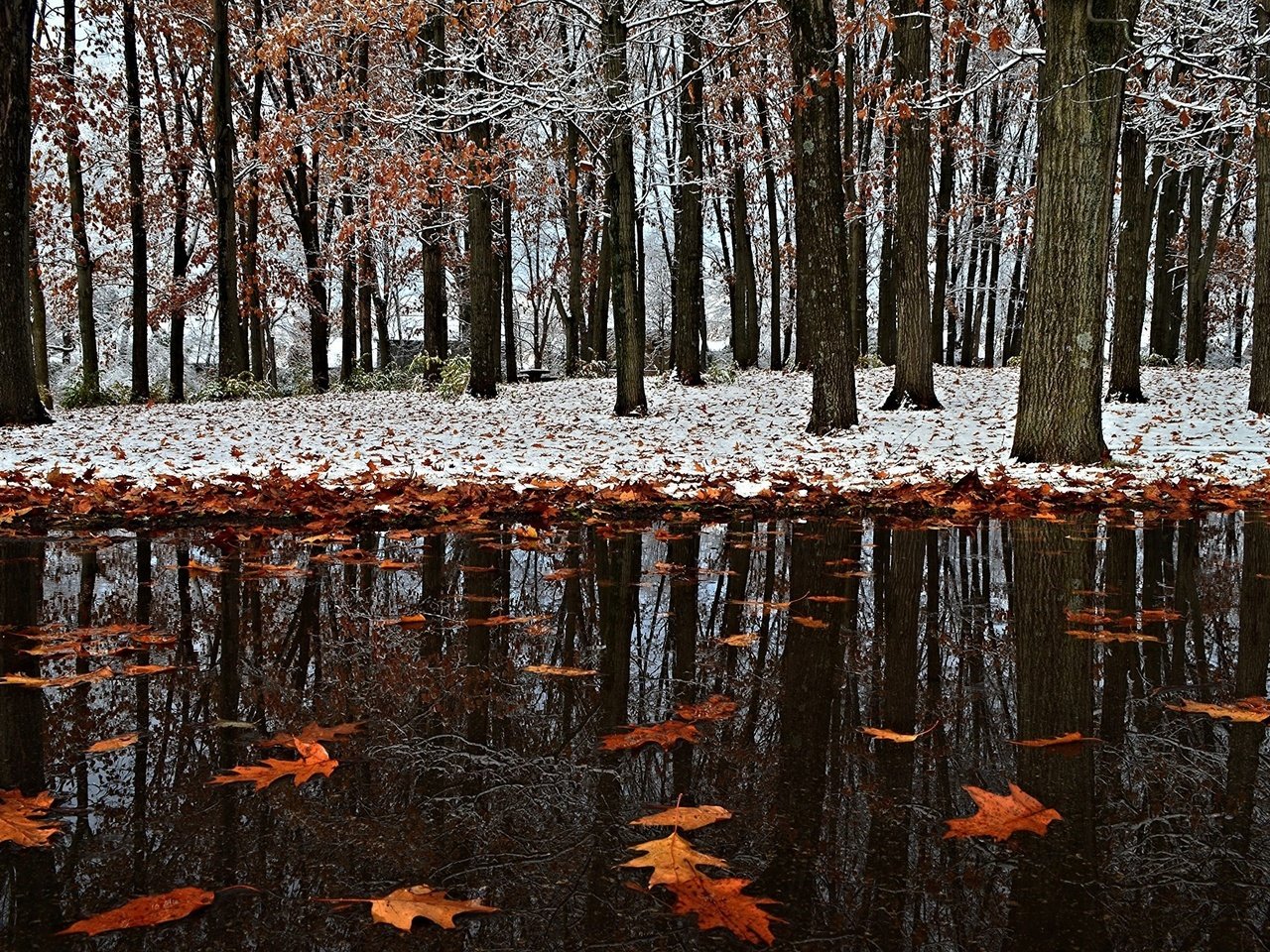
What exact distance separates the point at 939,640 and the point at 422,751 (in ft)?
5.39

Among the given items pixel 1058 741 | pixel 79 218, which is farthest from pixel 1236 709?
pixel 79 218

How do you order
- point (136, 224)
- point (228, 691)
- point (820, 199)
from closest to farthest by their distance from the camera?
1. point (228, 691)
2. point (820, 199)
3. point (136, 224)

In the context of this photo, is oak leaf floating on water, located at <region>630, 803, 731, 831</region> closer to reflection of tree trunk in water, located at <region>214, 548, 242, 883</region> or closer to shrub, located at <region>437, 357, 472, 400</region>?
reflection of tree trunk in water, located at <region>214, 548, 242, 883</region>

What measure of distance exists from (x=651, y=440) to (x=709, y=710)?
9049mm

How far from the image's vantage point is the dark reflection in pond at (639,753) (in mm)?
1214

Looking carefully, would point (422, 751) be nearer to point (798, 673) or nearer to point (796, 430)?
point (798, 673)

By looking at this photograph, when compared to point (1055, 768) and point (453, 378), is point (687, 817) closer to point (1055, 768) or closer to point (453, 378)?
point (1055, 768)

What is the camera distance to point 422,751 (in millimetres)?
1781

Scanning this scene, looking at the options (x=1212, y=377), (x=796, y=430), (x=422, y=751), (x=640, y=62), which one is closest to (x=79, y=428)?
(x=796, y=430)

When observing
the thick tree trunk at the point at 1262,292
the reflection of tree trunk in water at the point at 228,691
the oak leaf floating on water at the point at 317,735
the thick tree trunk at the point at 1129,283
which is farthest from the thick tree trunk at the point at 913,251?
the oak leaf floating on water at the point at 317,735

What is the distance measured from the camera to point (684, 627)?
9.32 ft

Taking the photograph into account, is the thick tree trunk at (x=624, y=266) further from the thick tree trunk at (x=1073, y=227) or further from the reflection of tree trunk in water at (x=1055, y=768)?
the reflection of tree trunk in water at (x=1055, y=768)

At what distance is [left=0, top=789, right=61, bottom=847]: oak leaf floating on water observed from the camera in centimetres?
139

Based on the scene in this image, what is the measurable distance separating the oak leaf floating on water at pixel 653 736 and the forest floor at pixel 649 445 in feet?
13.8
